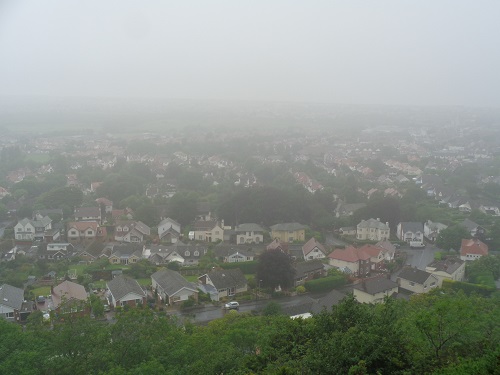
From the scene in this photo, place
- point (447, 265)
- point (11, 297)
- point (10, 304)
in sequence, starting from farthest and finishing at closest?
point (447, 265)
point (11, 297)
point (10, 304)

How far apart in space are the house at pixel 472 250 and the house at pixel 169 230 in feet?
34.2

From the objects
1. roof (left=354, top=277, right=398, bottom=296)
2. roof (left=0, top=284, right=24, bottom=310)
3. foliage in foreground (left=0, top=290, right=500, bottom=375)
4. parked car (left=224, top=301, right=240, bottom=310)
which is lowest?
parked car (left=224, top=301, right=240, bottom=310)

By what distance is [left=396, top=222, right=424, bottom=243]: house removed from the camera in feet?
63.3

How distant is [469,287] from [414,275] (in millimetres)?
1484

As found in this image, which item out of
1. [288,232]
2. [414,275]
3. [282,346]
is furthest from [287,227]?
[282,346]

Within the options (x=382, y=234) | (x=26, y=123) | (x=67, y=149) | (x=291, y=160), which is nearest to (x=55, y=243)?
(x=382, y=234)

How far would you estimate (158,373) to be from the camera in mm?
6164

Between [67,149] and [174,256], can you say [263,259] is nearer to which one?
[174,256]

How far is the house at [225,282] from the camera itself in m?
13.9

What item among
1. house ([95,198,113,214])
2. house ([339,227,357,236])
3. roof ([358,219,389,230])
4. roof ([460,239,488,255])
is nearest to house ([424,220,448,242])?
roof ([358,219,389,230])

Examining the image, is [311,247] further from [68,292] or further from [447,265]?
[68,292]

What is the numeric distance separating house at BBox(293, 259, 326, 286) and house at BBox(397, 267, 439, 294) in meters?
2.44

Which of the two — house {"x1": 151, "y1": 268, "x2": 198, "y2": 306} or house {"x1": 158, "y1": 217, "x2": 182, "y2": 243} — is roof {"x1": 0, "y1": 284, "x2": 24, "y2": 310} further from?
house {"x1": 158, "y1": 217, "x2": 182, "y2": 243}

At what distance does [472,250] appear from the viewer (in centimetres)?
1683
